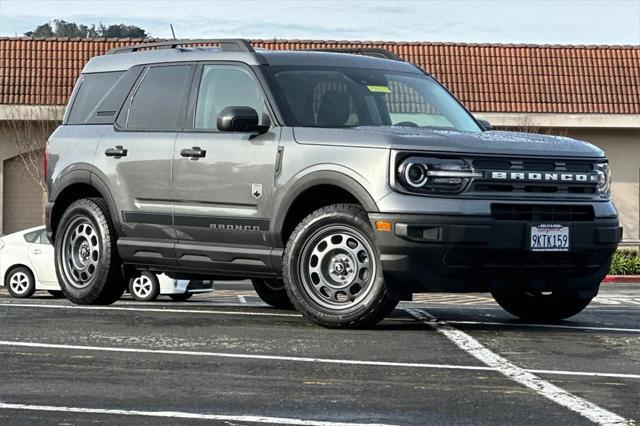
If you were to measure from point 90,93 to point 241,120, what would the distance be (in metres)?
2.37

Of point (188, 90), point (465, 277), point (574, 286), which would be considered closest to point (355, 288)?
point (465, 277)

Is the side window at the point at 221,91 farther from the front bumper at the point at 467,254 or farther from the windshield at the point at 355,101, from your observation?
the front bumper at the point at 467,254

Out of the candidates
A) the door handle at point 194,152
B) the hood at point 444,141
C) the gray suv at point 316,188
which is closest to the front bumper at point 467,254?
the gray suv at point 316,188

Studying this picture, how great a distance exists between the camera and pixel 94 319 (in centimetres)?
1096

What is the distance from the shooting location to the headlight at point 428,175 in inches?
398

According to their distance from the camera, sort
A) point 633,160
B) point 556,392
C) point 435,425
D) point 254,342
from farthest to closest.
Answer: point 633,160 < point 254,342 < point 556,392 < point 435,425

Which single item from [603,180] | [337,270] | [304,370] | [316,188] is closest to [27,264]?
[316,188]

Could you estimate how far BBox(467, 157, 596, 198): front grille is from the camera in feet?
33.6

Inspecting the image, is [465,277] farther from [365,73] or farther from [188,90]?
[188,90]

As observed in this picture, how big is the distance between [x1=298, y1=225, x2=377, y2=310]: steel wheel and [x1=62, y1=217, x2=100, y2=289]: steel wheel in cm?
236

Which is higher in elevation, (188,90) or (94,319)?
(188,90)

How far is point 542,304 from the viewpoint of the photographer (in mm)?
11797

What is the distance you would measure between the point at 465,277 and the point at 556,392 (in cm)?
271

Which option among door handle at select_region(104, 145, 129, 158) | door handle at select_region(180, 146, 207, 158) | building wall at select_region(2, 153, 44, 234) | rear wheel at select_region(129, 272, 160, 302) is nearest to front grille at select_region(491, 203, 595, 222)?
door handle at select_region(180, 146, 207, 158)
